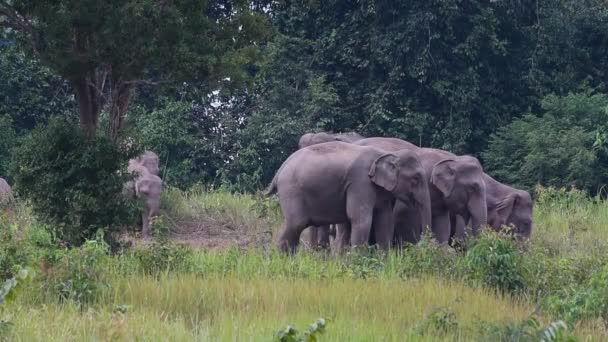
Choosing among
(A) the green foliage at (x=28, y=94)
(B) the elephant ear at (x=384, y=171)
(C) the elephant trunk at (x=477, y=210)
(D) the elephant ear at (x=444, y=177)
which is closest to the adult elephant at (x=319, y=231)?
(B) the elephant ear at (x=384, y=171)

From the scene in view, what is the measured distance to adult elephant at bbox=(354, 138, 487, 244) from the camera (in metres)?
15.5

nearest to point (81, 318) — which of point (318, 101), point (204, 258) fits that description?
point (204, 258)

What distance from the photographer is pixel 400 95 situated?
26.3 metres

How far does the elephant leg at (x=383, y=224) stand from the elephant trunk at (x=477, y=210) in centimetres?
128

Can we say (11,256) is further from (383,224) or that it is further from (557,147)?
(557,147)

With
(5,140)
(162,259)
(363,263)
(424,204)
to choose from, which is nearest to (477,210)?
(424,204)

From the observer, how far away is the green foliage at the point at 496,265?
1122 cm

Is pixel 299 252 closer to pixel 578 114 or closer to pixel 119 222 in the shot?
pixel 119 222

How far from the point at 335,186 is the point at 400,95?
12.3m

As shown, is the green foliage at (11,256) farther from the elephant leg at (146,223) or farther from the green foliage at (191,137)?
the green foliage at (191,137)

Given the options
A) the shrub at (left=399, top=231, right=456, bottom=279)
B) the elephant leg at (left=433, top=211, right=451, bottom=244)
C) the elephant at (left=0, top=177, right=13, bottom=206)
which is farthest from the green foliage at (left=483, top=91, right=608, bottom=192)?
the shrub at (left=399, top=231, right=456, bottom=279)

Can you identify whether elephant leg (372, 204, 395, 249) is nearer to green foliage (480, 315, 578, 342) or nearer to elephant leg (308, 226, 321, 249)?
elephant leg (308, 226, 321, 249)

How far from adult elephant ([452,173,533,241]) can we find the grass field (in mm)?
3614

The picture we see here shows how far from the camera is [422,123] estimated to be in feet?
84.4
